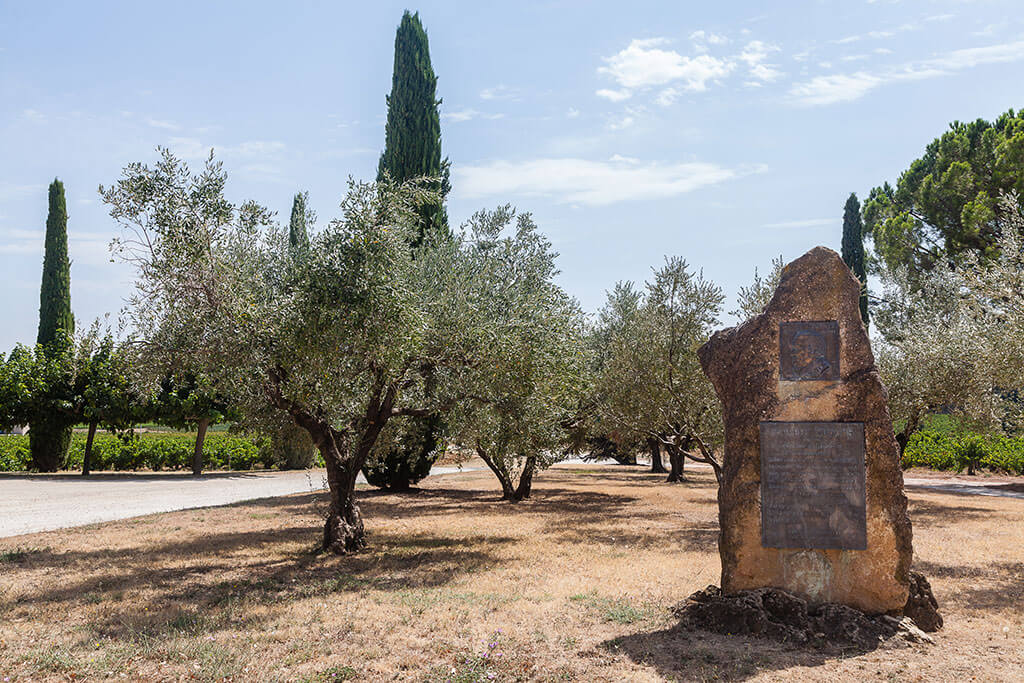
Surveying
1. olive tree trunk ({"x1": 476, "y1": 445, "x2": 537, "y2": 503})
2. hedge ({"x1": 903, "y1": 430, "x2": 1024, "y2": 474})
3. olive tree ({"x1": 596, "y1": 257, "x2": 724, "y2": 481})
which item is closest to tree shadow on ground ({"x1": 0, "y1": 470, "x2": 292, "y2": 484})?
olive tree trunk ({"x1": 476, "y1": 445, "x2": 537, "y2": 503})

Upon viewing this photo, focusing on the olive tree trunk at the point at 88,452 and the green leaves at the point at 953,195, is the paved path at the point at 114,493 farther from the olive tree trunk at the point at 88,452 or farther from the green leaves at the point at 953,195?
the green leaves at the point at 953,195

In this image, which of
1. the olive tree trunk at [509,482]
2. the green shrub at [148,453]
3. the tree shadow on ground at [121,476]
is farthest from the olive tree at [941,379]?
the tree shadow on ground at [121,476]

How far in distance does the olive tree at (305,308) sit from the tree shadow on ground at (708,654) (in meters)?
4.76

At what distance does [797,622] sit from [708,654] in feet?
3.73

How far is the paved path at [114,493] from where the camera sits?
16812 mm

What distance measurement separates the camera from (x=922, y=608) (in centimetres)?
737

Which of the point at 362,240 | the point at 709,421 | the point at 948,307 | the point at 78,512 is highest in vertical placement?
the point at 948,307

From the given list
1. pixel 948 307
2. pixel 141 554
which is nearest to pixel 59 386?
pixel 141 554

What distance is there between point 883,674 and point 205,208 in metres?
9.93

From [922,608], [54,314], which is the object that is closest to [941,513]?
[922,608]

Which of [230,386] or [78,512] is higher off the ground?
[230,386]

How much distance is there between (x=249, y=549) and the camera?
12.4m

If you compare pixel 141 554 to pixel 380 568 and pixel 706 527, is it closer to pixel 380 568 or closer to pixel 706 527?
pixel 380 568

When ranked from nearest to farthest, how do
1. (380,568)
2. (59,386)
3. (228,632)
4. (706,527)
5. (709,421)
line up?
(228,632)
(380,568)
(706,527)
(709,421)
(59,386)
